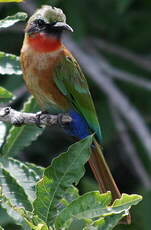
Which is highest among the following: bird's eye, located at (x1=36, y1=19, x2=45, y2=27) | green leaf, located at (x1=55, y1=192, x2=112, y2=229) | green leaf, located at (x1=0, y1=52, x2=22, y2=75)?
bird's eye, located at (x1=36, y1=19, x2=45, y2=27)

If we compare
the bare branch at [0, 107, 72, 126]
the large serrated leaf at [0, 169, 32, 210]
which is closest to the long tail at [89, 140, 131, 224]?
Result: the bare branch at [0, 107, 72, 126]

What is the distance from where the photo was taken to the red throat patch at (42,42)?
10.2 ft

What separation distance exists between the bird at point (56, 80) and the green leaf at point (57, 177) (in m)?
0.83

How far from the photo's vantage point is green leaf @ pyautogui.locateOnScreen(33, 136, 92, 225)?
84.2 inches

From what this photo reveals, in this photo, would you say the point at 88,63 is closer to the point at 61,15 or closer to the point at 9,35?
the point at 9,35

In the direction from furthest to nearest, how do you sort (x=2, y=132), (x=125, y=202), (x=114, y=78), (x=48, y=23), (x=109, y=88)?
(x=114, y=78)
(x=109, y=88)
(x=48, y=23)
(x=2, y=132)
(x=125, y=202)

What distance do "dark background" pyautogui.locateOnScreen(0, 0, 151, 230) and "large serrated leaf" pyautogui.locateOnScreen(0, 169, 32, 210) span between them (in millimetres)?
2030

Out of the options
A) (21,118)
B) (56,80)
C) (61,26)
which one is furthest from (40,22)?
(21,118)

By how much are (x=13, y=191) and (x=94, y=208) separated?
0.52m

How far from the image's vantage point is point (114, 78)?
201 inches

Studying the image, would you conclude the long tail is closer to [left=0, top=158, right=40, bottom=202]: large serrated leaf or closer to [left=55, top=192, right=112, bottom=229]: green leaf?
[left=0, top=158, right=40, bottom=202]: large serrated leaf

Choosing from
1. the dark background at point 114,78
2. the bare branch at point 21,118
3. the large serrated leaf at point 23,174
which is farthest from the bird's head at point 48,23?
the dark background at point 114,78

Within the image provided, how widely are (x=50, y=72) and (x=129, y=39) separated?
7.34 ft

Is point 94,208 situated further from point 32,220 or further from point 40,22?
point 40,22
